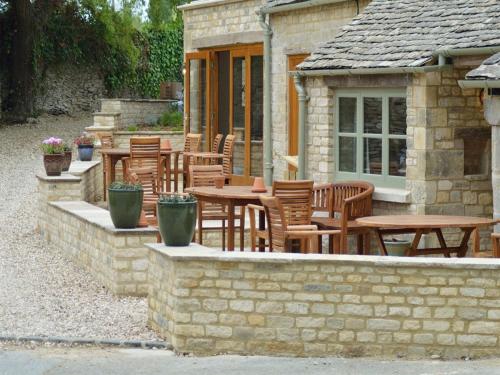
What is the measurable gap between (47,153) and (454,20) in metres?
6.83

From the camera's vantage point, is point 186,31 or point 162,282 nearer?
point 162,282

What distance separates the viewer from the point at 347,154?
15.8 meters

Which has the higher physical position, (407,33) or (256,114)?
(407,33)

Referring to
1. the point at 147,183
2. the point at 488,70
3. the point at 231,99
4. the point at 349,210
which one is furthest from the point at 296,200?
the point at 231,99

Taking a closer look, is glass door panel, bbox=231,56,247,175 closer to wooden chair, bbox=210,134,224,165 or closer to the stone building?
wooden chair, bbox=210,134,224,165

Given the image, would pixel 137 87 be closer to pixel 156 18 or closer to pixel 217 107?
pixel 156 18

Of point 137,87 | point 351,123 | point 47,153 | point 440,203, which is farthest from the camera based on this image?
point 137,87

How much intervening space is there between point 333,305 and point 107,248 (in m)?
4.15

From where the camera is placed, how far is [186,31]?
24.1m

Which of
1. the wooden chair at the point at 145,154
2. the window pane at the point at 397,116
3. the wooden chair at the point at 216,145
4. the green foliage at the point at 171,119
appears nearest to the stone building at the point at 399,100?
the window pane at the point at 397,116

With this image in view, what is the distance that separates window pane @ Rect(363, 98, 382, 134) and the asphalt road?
5.09 metres

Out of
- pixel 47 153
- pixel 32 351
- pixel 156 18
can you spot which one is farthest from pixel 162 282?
pixel 156 18

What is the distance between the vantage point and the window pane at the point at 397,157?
583 inches

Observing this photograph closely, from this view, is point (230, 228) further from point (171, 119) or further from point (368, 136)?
point (171, 119)
